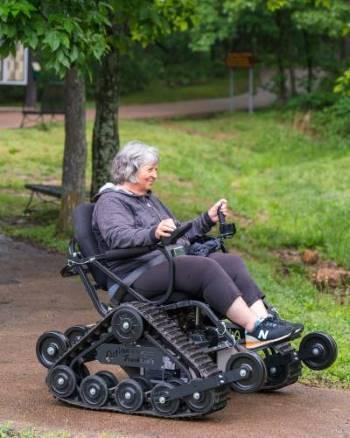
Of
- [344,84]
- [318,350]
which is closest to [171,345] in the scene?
[318,350]

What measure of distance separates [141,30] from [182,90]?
87.0 ft

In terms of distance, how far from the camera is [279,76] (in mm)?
30609

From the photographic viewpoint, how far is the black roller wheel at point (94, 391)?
6133 mm

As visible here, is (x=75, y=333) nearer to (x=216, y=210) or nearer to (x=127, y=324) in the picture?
(x=127, y=324)

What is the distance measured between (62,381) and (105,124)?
7.12 meters

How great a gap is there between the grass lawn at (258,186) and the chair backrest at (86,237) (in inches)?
61.2

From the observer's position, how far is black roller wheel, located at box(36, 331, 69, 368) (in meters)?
6.48

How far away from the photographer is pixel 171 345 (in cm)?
596

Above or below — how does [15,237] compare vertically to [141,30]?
below

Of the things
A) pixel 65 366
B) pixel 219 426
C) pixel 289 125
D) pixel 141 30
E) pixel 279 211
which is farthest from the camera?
pixel 289 125

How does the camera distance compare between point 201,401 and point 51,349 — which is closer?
point 201,401

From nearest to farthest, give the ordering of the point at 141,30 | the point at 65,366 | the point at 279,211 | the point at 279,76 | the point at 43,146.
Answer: the point at 65,366 → the point at 141,30 → the point at 279,211 → the point at 43,146 → the point at 279,76

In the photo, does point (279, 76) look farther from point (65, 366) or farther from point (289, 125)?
point (65, 366)

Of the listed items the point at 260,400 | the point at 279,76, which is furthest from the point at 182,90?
the point at 260,400
